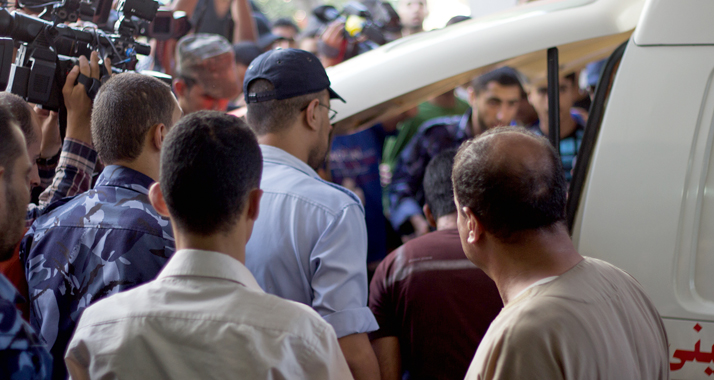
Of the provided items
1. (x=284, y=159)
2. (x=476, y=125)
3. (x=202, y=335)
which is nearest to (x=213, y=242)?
(x=202, y=335)

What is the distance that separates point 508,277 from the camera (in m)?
1.45

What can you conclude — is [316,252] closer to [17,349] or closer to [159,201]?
[159,201]

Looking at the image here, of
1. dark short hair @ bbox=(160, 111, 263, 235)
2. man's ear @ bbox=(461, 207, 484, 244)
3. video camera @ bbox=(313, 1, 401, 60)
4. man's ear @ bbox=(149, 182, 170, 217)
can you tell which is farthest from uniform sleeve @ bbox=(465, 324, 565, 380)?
video camera @ bbox=(313, 1, 401, 60)

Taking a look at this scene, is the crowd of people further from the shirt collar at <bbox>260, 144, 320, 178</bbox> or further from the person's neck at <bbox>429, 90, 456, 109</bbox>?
the person's neck at <bbox>429, 90, 456, 109</bbox>

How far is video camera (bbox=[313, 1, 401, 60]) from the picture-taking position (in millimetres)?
4480

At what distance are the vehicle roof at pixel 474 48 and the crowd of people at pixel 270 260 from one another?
145 mm

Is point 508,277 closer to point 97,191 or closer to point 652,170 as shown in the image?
point 652,170

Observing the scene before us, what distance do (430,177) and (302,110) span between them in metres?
0.62

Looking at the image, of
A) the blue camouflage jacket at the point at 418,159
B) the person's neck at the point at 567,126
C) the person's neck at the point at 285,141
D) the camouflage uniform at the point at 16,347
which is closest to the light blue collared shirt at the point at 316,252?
the person's neck at the point at 285,141

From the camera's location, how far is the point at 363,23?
457 cm

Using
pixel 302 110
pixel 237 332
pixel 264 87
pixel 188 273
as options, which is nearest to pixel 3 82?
pixel 264 87

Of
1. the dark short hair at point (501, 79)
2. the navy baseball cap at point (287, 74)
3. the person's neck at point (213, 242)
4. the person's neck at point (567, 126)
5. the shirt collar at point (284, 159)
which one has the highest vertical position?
the navy baseball cap at point (287, 74)

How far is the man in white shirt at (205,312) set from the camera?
116 cm

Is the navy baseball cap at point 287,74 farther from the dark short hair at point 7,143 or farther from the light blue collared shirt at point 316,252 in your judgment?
the dark short hair at point 7,143
